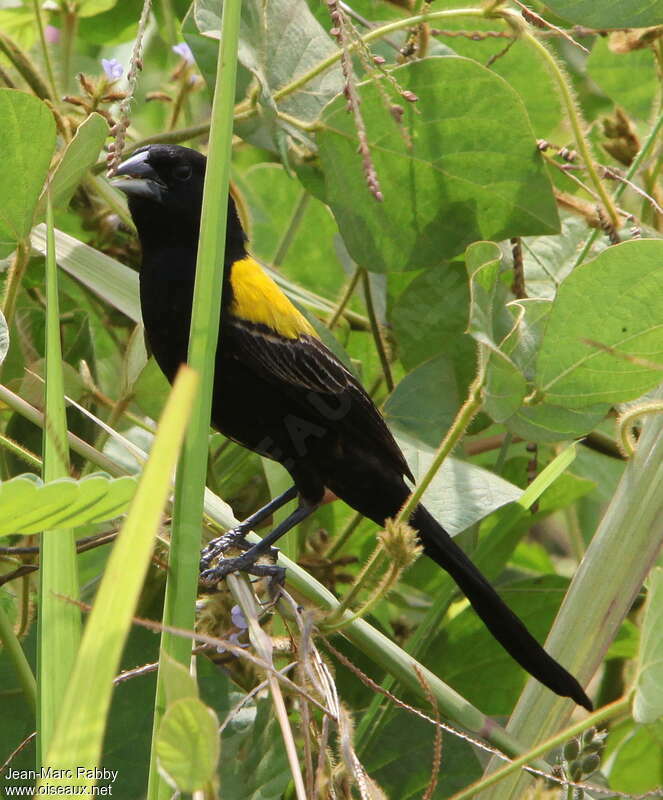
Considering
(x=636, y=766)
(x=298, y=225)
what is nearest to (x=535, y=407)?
(x=298, y=225)

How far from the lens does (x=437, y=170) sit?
2.03 metres

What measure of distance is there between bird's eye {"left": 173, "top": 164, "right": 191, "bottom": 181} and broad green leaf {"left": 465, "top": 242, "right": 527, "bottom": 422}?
0.94 metres

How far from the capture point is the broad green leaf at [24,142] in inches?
63.7

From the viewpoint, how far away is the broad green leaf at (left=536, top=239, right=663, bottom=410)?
1409 millimetres

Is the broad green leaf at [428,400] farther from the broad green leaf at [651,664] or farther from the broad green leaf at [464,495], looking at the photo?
the broad green leaf at [651,664]

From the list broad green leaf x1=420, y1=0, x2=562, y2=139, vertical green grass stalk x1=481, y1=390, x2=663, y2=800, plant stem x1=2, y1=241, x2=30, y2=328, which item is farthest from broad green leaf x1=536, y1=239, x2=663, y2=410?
broad green leaf x1=420, y1=0, x2=562, y2=139

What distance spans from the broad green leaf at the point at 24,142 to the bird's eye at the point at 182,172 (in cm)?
57

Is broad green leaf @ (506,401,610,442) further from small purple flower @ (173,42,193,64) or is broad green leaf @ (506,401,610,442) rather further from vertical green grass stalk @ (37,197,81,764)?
small purple flower @ (173,42,193,64)

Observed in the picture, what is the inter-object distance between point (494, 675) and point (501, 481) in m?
0.44

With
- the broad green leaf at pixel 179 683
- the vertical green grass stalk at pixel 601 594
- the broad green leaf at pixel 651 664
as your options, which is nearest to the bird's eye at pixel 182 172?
the vertical green grass stalk at pixel 601 594

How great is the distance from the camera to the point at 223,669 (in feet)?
Answer: 5.88

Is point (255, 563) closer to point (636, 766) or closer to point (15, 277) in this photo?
point (15, 277)

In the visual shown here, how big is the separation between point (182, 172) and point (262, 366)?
1.44 ft

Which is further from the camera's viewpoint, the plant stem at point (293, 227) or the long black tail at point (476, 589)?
the plant stem at point (293, 227)
